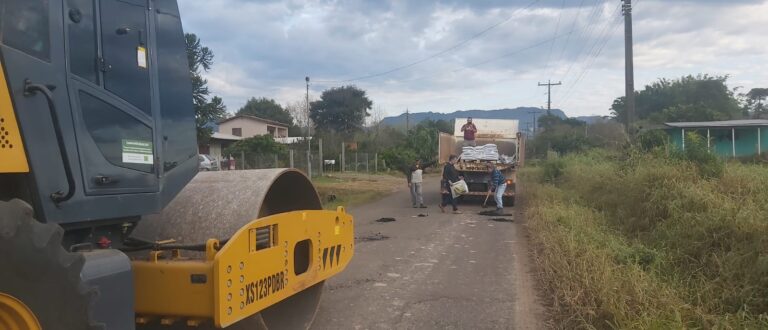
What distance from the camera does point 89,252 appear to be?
3041mm

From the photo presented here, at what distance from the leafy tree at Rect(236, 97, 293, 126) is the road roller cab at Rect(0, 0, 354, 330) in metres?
66.5

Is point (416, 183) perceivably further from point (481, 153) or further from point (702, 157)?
point (702, 157)

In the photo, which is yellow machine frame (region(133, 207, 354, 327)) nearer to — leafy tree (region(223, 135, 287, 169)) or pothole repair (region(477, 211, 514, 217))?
pothole repair (region(477, 211, 514, 217))

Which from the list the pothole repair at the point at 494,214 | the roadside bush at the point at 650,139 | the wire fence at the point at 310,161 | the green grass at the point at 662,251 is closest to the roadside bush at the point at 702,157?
the green grass at the point at 662,251

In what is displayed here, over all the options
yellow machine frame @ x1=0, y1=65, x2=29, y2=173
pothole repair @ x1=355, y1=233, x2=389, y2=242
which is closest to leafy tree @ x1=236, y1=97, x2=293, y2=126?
pothole repair @ x1=355, y1=233, x2=389, y2=242

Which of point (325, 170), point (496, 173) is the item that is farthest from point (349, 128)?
point (496, 173)

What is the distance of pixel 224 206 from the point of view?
14.2 ft

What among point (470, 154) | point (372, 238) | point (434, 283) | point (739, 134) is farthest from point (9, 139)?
point (739, 134)

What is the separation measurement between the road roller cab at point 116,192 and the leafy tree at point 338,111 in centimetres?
5451

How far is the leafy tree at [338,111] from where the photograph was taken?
59.1 meters

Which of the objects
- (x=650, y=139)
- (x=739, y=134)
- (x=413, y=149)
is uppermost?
(x=739, y=134)

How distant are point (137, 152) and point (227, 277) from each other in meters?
0.87

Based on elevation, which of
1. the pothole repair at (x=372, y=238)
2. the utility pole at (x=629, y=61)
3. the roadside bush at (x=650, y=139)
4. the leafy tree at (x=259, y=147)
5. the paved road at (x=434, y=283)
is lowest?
the paved road at (x=434, y=283)

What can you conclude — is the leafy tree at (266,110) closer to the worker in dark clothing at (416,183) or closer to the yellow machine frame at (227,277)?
the worker in dark clothing at (416,183)
